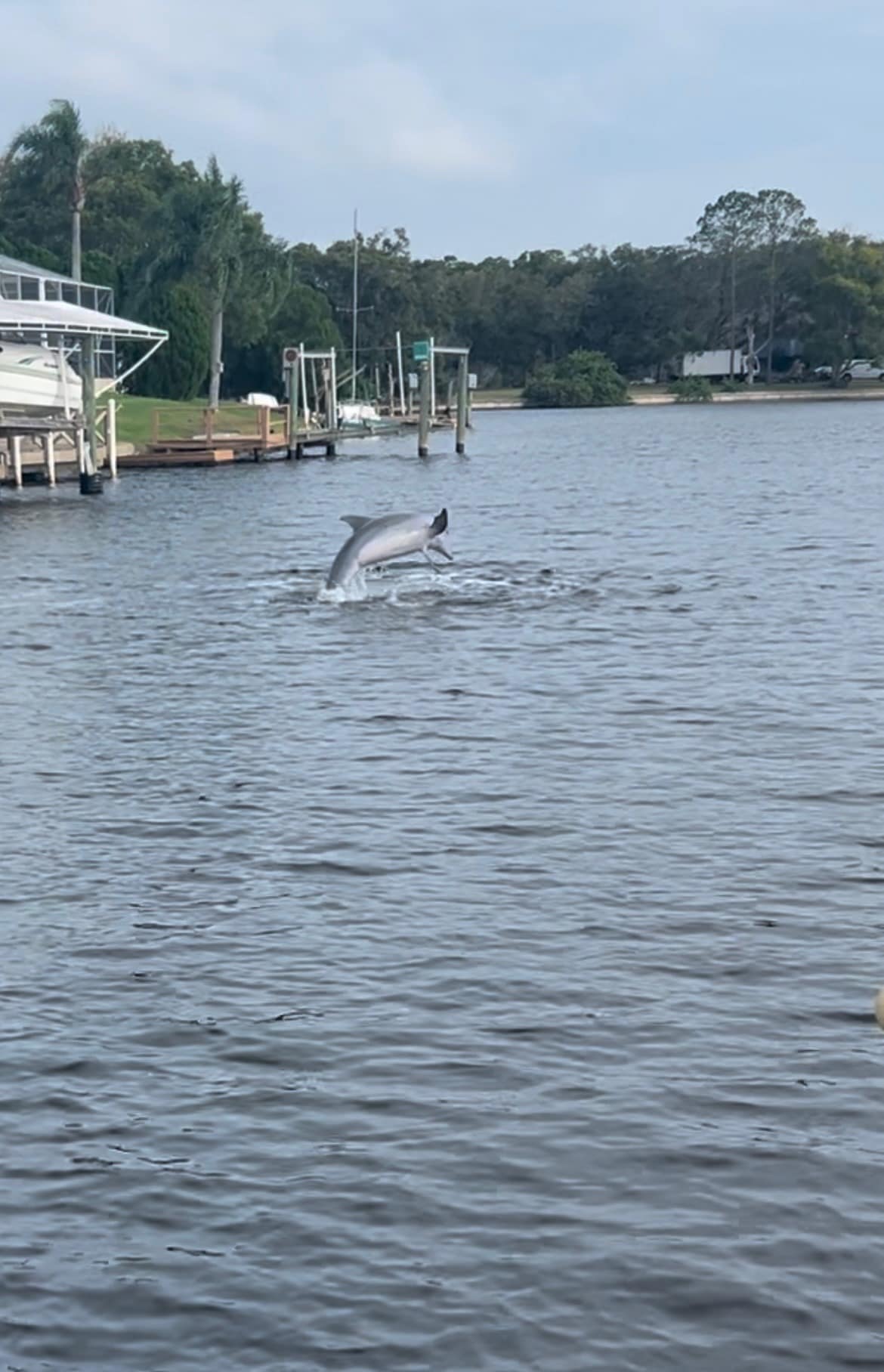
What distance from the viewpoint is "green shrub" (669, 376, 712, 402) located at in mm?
167750

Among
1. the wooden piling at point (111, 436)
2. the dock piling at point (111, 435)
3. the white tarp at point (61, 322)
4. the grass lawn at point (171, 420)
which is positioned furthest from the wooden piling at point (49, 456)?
the grass lawn at point (171, 420)

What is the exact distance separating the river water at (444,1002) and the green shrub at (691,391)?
148 metres

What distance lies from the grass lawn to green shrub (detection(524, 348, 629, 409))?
255 ft

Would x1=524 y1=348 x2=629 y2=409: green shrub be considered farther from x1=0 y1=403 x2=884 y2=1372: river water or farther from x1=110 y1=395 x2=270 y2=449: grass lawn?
x1=0 y1=403 x2=884 y2=1372: river water

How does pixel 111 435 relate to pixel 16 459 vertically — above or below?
above

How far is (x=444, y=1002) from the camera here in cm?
965

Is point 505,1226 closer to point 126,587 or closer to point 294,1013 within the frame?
point 294,1013

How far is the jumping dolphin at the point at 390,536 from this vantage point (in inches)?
949

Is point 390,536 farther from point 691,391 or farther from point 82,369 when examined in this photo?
point 691,391

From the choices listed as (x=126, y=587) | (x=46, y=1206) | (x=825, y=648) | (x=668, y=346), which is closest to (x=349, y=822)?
(x=46, y=1206)

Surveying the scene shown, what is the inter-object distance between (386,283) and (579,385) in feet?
74.9

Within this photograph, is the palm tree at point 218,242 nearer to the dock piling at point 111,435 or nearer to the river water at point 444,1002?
the dock piling at point 111,435

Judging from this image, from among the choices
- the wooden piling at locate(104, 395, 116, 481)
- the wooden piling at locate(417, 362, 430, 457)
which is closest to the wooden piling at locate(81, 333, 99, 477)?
the wooden piling at locate(104, 395, 116, 481)

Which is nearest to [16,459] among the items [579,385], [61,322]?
[61,322]
